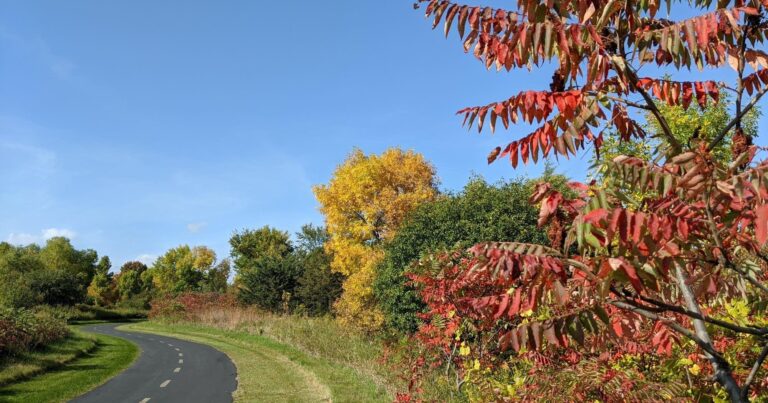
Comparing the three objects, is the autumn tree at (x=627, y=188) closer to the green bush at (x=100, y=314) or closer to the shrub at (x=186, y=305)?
the shrub at (x=186, y=305)

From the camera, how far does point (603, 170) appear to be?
2.40 metres

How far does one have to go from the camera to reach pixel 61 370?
17.2 m

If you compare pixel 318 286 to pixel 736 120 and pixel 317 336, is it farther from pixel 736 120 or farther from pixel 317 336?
pixel 736 120

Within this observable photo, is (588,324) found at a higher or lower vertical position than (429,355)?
higher

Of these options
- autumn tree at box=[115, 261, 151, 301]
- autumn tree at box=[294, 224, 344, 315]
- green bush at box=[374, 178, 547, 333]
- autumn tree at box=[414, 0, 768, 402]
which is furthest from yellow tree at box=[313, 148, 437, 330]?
autumn tree at box=[115, 261, 151, 301]

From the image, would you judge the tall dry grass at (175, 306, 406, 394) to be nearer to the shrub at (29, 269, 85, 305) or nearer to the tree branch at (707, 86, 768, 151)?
the tree branch at (707, 86, 768, 151)

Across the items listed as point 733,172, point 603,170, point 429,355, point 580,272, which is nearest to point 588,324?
point 580,272

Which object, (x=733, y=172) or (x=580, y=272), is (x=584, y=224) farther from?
(x=733, y=172)

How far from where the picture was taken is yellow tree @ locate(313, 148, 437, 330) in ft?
99.5

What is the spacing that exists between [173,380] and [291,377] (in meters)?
3.90

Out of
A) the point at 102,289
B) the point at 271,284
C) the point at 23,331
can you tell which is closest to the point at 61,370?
the point at 23,331

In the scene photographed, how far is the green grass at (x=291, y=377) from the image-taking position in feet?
38.5

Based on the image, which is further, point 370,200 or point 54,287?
point 54,287

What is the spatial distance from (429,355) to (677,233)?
26.1 ft
